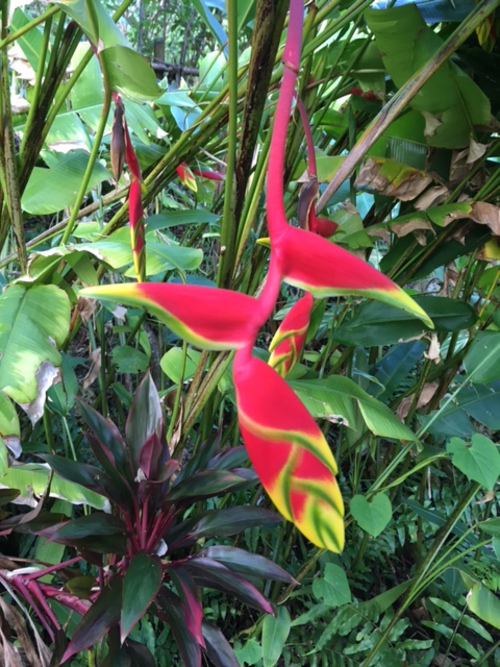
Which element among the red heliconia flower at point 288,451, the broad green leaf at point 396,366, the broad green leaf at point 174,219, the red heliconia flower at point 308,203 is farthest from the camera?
the broad green leaf at point 396,366

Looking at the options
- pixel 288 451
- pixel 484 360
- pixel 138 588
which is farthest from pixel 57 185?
pixel 288 451

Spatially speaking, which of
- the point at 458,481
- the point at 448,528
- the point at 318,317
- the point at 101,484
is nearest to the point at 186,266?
the point at 318,317

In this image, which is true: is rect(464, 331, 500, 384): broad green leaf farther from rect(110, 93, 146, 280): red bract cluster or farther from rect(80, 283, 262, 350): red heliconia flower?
rect(80, 283, 262, 350): red heliconia flower

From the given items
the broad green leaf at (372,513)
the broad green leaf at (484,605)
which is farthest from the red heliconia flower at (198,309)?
the broad green leaf at (484,605)

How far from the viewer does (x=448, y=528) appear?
2.95 ft

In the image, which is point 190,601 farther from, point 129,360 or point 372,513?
point 129,360

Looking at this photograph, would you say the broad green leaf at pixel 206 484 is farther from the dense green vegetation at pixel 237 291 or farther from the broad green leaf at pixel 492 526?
the broad green leaf at pixel 492 526

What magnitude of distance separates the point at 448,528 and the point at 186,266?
0.62 meters

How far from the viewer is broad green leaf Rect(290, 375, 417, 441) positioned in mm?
726

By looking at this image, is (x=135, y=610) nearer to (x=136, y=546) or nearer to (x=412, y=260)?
(x=136, y=546)

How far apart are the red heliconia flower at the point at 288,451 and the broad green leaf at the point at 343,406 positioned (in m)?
0.55

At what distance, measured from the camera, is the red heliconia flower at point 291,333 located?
0.67 ft

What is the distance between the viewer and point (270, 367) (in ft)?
0.56

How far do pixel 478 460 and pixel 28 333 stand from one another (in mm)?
583
